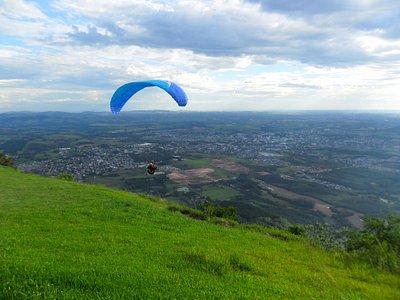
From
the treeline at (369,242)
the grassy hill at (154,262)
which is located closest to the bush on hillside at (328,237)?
the treeline at (369,242)

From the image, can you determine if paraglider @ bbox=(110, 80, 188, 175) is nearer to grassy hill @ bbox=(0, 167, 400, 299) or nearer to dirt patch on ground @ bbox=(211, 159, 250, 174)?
grassy hill @ bbox=(0, 167, 400, 299)

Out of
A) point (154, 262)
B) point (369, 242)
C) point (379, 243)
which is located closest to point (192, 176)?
point (369, 242)

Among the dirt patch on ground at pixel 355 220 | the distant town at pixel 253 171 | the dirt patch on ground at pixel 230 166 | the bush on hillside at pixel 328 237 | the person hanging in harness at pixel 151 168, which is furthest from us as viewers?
the dirt patch on ground at pixel 230 166

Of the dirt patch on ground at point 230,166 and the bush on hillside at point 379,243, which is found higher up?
the bush on hillside at point 379,243

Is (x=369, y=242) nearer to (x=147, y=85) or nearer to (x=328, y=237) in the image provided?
(x=328, y=237)

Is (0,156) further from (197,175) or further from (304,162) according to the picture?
(304,162)

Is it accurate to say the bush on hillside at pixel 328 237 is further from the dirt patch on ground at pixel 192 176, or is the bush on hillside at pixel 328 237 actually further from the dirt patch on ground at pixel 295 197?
the dirt patch on ground at pixel 192 176
